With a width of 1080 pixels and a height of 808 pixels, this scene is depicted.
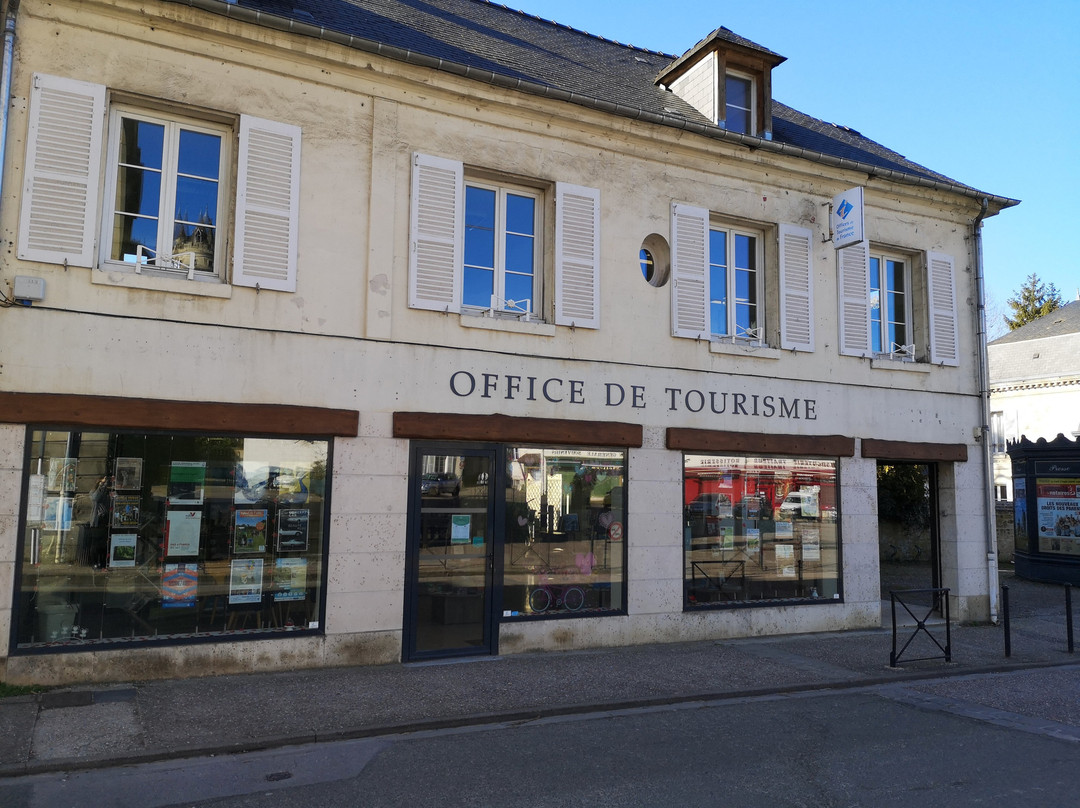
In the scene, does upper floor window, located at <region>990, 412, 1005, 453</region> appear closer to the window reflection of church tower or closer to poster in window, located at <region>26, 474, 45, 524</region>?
the window reflection of church tower

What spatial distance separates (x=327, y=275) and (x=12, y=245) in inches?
108

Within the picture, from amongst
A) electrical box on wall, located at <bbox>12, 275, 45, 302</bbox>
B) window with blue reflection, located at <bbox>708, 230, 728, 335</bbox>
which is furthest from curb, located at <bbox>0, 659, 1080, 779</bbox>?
window with blue reflection, located at <bbox>708, 230, 728, 335</bbox>

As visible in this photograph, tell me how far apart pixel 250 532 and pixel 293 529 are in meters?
0.41

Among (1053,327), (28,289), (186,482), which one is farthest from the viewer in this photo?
(1053,327)

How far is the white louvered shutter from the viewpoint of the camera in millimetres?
8867

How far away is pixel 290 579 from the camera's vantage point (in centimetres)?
815

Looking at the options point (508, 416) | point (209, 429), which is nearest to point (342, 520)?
point (209, 429)

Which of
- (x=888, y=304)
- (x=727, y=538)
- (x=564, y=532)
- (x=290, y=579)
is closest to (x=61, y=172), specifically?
(x=290, y=579)

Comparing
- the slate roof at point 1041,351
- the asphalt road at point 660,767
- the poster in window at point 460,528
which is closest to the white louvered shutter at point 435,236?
the poster in window at point 460,528

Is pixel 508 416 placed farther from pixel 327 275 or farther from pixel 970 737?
pixel 970 737

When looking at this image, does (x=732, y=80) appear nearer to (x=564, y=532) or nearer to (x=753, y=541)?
(x=753, y=541)

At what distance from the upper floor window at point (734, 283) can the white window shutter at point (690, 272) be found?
249 millimetres

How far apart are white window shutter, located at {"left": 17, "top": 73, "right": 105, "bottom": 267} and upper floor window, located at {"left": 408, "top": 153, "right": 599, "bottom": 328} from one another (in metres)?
3.04

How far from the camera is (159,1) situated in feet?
25.5
